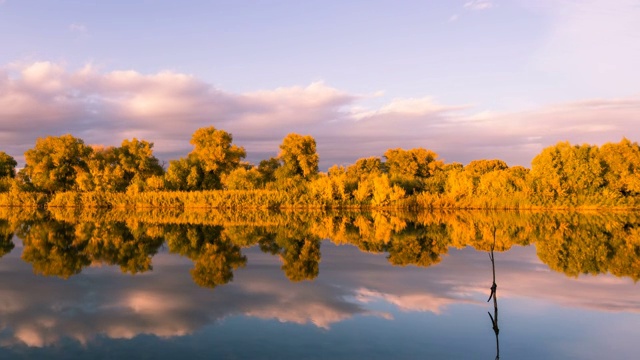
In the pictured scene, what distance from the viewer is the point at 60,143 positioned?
60.4 meters

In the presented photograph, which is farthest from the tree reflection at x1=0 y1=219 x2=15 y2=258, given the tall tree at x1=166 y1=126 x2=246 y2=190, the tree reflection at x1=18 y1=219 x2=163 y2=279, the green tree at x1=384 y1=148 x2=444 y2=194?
the green tree at x1=384 y1=148 x2=444 y2=194

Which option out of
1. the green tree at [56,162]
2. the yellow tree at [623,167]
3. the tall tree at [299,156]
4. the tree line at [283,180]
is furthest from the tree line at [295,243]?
the green tree at [56,162]

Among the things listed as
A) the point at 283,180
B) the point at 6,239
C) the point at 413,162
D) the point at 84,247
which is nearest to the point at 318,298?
the point at 84,247

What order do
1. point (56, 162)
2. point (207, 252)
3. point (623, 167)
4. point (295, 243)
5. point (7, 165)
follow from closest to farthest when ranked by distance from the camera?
1. point (207, 252)
2. point (295, 243)
3. point (623, 167)
4. point (56, 162)
5. point (7, 165)

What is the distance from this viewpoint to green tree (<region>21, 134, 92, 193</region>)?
60.0m

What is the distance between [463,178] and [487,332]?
4231cm

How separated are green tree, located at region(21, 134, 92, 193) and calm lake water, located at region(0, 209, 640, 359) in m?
40.5

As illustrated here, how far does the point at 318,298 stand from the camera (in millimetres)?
12078

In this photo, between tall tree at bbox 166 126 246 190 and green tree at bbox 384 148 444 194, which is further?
green tree at bbox 384 148 444 194

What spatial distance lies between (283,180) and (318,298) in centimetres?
4356

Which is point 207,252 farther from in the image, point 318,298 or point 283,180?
point 283,180

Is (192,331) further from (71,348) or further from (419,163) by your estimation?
(419,163)

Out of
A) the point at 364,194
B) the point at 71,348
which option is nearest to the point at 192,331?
the point at 71,348

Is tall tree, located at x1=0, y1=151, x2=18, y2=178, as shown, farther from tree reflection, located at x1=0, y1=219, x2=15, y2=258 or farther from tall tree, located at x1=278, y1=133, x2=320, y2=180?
tree reflection, located at x1=0, y1=219, x2=15, y2=258
